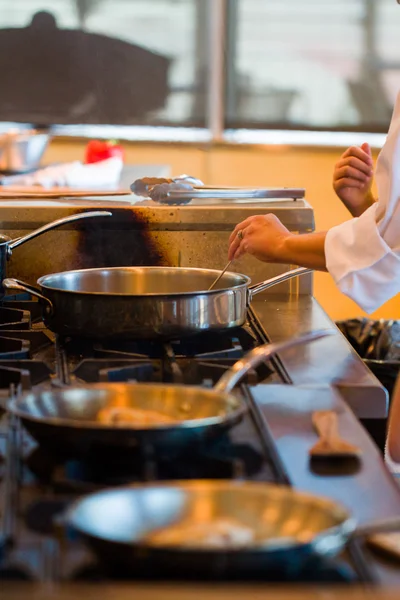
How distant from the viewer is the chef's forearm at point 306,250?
4.79 ft

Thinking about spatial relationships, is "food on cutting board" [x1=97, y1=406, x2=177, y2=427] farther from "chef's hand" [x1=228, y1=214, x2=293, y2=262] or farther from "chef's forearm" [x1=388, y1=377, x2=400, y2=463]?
"chef's forearm" [x1=388, y1=377, x2=400, y2=463]

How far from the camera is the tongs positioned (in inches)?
72.0

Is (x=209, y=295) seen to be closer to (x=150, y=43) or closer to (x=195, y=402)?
(x=195, y=402)

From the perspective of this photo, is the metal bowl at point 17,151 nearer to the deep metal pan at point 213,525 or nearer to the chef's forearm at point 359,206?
the chef's forearm at point 359,206

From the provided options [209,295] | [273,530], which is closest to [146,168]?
[209,295]

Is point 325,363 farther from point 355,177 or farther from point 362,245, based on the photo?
point 355,177

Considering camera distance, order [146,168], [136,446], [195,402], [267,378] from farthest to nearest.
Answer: [146,168]
[267,378]
[195,402]
[136,446]

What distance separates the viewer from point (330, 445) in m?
0.82

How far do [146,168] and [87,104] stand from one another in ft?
4.01

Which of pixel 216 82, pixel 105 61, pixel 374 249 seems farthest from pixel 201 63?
pixel 374 249

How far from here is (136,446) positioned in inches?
29.5

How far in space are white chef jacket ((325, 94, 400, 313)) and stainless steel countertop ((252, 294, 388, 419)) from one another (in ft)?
0.30

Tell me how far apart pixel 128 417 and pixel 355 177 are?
48.7 inches

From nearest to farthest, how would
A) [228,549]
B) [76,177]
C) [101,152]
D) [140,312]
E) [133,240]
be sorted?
[228,549]
[140,312]
[133,240]
[76,177]
[101,152]
